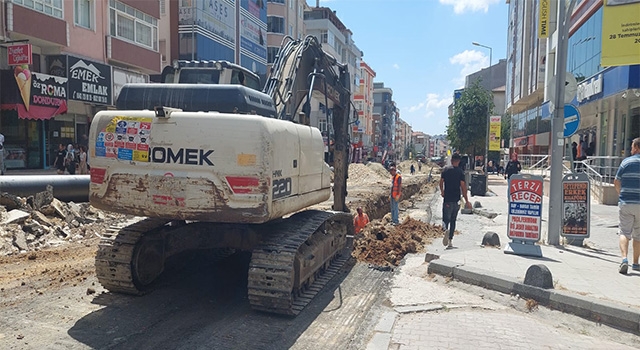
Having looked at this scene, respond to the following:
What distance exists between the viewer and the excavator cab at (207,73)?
6895 millimetres

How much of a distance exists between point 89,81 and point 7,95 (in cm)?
362

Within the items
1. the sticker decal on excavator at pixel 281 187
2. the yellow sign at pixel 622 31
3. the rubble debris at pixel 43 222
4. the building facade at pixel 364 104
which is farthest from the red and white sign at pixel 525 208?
the building facade at pixel 364 104

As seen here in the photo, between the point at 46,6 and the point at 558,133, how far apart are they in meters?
19.6

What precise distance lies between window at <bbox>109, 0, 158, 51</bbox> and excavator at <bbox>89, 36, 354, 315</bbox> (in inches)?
776

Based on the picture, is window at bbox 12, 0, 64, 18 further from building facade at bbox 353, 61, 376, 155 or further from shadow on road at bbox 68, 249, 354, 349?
building facade at bbox 353, 61, 376, 155

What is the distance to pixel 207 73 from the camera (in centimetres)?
695

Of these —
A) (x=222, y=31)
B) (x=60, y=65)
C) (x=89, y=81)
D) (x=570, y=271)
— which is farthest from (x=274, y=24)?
(x=570, y=271)

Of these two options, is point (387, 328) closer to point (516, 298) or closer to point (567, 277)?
point (516, 298)

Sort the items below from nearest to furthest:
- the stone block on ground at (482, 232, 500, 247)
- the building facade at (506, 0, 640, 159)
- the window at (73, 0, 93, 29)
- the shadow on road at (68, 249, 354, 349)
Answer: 1. the shadow on road at (68, 249, 354, 349)
2. the stone block on ground at (482, 232, 500, 247)
3. the building facade at (506, 0, 640, 159)
4. the window at (73, 0, 93, 29)

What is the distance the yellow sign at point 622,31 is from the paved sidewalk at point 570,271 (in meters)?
3.94

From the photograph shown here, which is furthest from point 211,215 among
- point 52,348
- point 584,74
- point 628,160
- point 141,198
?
point 584,74

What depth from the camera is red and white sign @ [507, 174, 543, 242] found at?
8602 millimetres

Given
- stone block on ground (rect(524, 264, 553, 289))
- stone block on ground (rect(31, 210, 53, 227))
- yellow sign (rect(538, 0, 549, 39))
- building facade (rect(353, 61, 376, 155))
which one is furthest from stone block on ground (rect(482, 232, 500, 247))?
building facade (rect(353, 61, 376, 155))

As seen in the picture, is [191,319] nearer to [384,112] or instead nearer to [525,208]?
[525,208]
